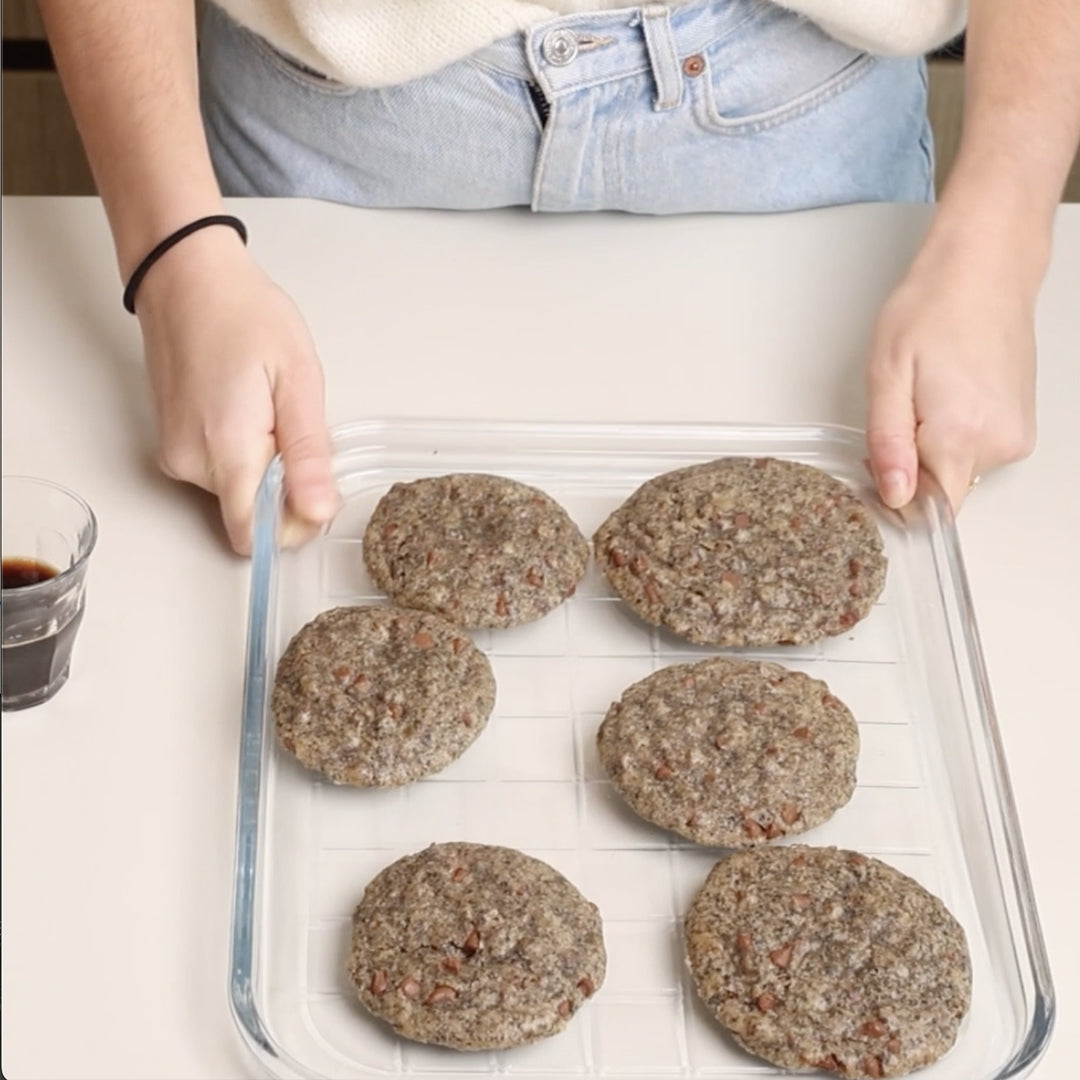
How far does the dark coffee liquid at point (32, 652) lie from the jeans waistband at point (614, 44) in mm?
652

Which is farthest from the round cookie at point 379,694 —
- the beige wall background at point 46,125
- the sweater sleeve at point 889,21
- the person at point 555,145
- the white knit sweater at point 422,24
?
the beige wall background at point 46,125

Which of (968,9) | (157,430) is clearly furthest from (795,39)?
(157,430)

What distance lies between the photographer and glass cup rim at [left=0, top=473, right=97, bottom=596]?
1.12m

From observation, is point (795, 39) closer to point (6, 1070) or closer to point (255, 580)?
point (255, 580)

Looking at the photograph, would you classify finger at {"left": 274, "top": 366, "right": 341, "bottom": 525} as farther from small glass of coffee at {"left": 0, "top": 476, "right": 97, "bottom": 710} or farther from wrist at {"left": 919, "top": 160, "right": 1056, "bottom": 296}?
wrist at {"left": 919, "top": 160, "right": 1056, "bottom": 296}

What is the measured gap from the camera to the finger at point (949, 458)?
1324 mm

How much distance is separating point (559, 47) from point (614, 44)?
Result: 52 mm

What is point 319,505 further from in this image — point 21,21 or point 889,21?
point 21,21

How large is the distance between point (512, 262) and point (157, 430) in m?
0.40

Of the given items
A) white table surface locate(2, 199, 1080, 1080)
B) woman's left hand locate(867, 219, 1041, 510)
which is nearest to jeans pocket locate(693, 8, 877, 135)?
white table surface locate(2, 199, 1080, 1080)

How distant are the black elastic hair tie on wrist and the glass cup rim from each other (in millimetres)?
209

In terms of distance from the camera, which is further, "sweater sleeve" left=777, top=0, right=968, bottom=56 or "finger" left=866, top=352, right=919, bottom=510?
"sweater sleeve" left=777, top=0, right=968, bottom=56

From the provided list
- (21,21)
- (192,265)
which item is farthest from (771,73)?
(21,21)

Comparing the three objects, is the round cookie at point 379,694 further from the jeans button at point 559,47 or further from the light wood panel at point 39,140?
the light wood panel at point 39,140
